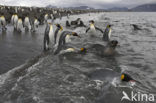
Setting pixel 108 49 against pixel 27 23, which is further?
pixel 27 23

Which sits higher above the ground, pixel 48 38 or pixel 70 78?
pixel 48 38

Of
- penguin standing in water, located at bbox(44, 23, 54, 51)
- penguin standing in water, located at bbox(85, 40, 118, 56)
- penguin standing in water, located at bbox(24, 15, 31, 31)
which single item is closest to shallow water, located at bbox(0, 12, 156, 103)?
penguin standing in water, located at bbox(85, 40, 118, 56)

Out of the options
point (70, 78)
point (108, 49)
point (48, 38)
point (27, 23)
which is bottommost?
point (70, 78)

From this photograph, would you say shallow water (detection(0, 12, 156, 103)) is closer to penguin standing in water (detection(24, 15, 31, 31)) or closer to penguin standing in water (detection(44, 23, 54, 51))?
penguin standing in water (detection(44, 23, 54, 51))

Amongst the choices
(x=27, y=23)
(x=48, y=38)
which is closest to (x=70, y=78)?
(x=48, y=38)

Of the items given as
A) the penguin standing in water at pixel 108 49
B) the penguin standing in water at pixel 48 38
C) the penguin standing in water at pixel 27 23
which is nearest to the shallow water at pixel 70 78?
the penguin standing in water at pixel 108 49

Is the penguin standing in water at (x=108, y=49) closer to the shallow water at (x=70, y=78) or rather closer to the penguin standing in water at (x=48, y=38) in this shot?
the shallow water at (x=70, y=78)

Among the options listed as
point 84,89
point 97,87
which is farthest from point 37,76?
point 97,87

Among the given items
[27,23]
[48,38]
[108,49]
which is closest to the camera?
[108,49]

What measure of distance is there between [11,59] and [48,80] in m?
2.53

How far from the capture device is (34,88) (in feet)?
12.5

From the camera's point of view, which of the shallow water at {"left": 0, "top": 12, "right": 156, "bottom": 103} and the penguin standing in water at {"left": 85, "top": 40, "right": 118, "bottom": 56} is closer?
the shallow water at {"left": 0, "top": 12, "right": 156, "bottom": 103}

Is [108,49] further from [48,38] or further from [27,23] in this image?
[27,23]

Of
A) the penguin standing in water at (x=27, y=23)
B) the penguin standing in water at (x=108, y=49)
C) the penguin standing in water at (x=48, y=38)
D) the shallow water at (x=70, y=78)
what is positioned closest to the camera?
the shallow water at (x=70, y=78)
